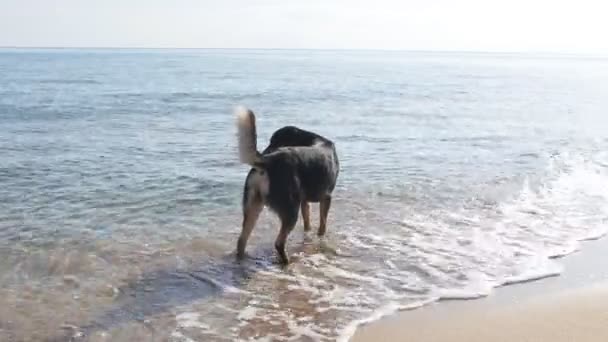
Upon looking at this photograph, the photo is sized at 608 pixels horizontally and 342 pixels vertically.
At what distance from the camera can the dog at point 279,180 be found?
19.7ft

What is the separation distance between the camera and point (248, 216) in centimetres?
656

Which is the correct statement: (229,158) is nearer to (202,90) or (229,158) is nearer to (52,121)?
(52,121)

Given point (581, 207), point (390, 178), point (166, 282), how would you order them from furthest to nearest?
point (390, 178) < point (581, 207) < point (166, 282)

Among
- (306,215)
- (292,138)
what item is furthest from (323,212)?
(292,138)

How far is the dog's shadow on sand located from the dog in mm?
223

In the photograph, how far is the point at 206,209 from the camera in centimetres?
854

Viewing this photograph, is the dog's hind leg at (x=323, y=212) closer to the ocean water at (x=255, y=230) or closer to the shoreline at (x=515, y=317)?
the ocean water at (x=255, y=230)

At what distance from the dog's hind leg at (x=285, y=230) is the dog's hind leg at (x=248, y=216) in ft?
0.95

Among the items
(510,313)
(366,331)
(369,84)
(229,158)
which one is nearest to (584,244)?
(510,313)

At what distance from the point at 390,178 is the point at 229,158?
331 centimetres

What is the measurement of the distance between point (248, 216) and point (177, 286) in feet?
3.48

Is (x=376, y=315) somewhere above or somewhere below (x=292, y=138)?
below

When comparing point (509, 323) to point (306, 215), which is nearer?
point (509, 323)

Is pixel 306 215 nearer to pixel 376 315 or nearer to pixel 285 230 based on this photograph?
pixel 285 230
